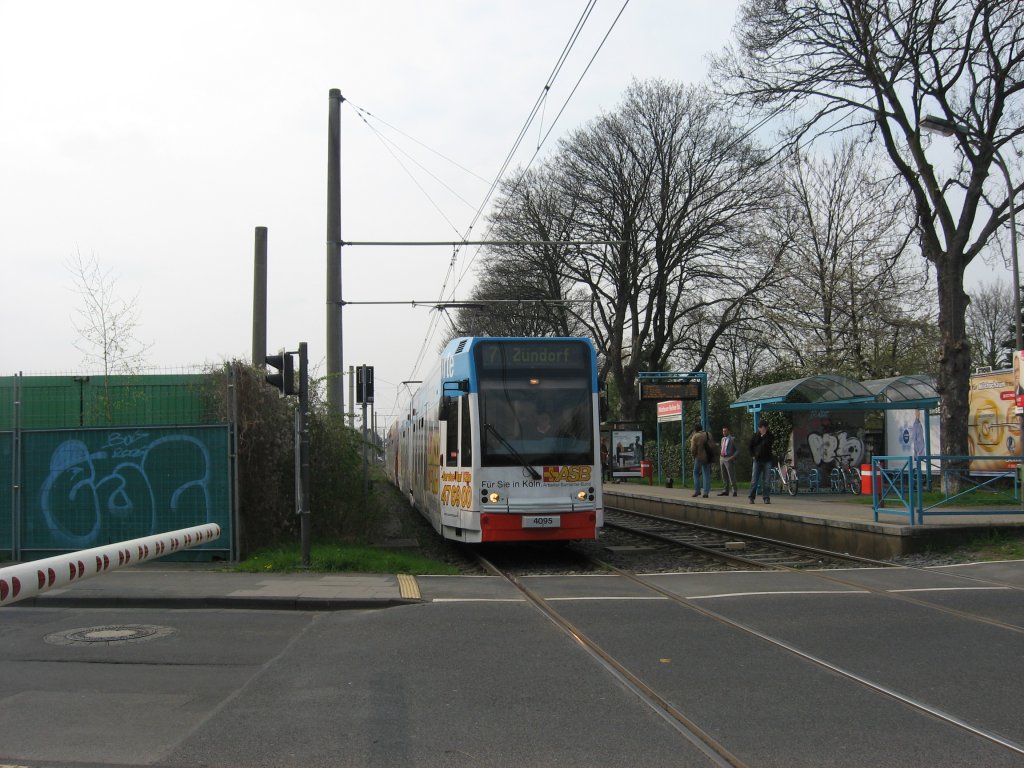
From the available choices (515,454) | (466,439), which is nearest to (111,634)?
(466,439)

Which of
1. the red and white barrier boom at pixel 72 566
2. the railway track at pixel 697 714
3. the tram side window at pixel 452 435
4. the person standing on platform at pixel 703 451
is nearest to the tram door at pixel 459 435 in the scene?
the tram side window at pixel 452 435

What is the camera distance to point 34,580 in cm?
562

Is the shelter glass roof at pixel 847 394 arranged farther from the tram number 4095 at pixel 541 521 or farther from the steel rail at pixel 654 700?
the steel rail at pixel 654 700

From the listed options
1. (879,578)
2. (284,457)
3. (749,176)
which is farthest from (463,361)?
(749,176)

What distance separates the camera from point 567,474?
13.3 metres

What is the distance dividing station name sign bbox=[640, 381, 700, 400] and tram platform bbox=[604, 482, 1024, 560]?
7050 mm

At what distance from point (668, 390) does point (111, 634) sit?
85.7 ft

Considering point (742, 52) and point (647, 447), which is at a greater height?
point (742, 52)

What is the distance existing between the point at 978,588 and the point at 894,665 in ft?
14.7

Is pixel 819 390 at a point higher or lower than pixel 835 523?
higher

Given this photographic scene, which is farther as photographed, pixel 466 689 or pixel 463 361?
pixel 463 361

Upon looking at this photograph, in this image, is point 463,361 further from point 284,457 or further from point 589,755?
point 589,755

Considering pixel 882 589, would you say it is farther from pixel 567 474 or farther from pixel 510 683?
pixel 510 683

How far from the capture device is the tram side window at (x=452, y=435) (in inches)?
538
